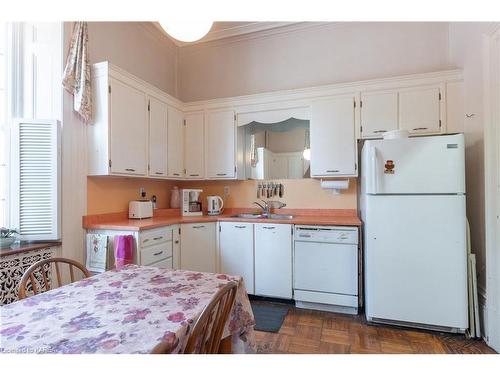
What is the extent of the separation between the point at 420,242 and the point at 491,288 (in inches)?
20.2

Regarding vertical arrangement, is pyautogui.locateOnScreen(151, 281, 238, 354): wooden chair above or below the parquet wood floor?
above

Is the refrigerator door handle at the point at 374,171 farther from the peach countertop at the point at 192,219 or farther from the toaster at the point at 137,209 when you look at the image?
the toaster at the point at 137,209

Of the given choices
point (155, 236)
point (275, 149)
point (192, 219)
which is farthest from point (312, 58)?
point (155, 236)

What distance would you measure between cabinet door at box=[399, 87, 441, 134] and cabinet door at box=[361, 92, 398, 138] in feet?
0.22

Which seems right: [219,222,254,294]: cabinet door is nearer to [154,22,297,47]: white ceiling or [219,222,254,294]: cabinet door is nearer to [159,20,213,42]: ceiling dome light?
[159,20,213,42]: ceiling dome light

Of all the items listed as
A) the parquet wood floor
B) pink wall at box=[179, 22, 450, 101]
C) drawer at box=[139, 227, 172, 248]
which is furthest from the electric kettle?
the parquet wood floor

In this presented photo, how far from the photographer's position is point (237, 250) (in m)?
2.74

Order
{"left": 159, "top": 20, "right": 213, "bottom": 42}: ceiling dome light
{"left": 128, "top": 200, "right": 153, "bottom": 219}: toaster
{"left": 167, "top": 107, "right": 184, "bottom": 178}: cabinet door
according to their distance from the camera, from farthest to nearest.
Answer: {"left": 167, "top": 107, "right": 184, "bottom": 178}: cabinet door, {"left": 128, "top": 200, "right": 153, "bottom": 219}: toaster, {"left": 159, "top": 20, "right": 213, "bottom": 42}: ceiling dome light

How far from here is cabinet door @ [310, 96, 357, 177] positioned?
2.65 m

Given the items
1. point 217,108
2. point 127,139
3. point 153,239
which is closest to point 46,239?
point 153,239

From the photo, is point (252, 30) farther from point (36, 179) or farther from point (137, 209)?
point (36, 179)

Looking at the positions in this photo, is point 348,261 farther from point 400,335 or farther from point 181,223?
point 181,223

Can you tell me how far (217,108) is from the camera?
3.16 metres

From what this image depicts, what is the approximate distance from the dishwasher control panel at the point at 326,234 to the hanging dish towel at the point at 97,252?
1708 mm
